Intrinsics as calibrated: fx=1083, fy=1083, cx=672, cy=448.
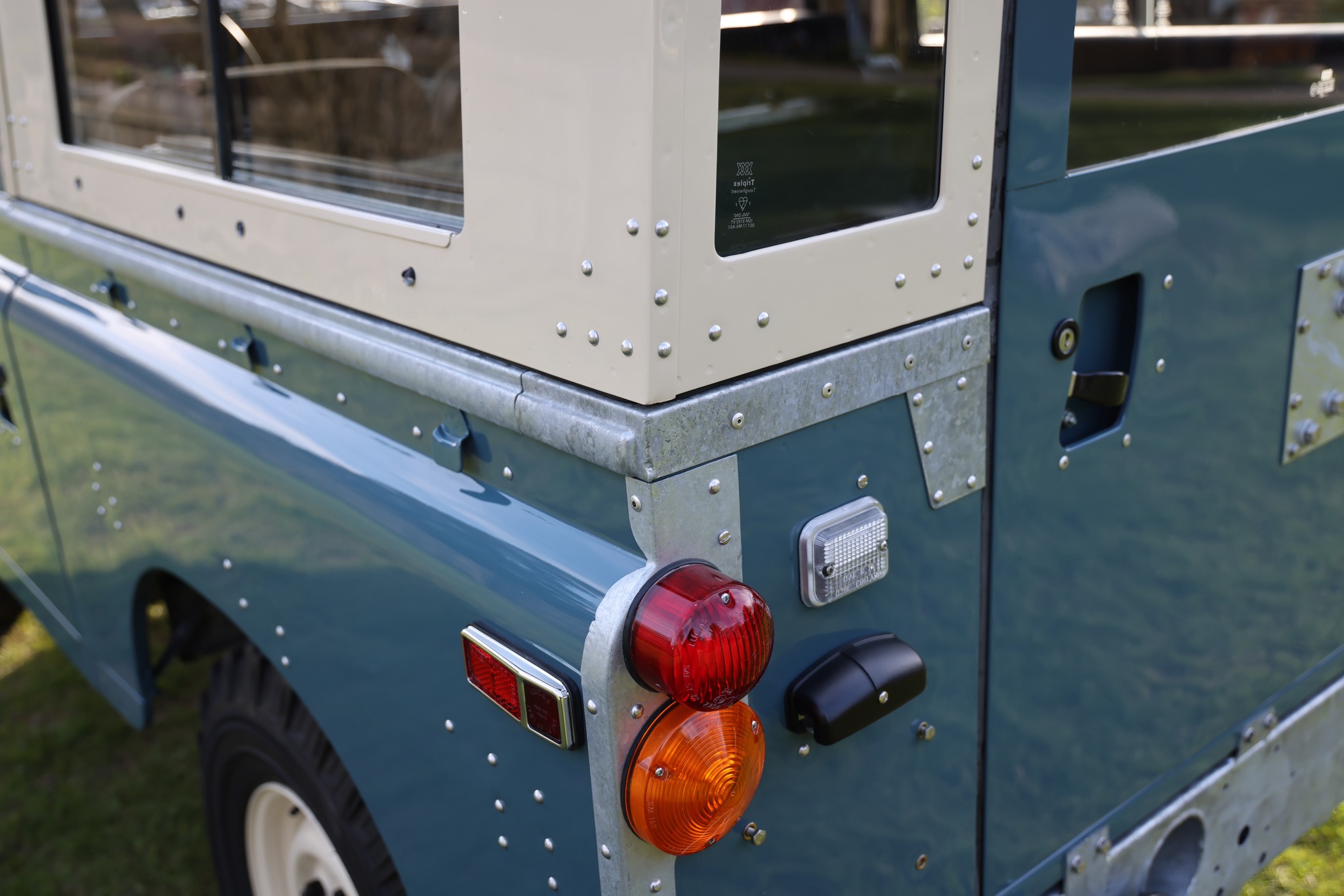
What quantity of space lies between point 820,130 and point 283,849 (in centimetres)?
166

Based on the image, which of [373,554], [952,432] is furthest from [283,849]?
[952,432]

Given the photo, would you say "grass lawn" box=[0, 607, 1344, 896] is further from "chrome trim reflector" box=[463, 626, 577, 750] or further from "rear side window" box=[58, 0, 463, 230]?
"chrome trim reflector" box=[463, 626, 577, 750]

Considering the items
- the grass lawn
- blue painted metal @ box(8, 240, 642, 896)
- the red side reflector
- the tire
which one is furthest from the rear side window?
the grass lawn

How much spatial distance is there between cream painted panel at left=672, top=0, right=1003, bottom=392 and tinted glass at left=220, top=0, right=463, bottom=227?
388mm

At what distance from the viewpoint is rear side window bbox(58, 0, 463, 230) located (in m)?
1.61

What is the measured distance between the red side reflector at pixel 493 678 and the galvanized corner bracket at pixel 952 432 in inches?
20.6

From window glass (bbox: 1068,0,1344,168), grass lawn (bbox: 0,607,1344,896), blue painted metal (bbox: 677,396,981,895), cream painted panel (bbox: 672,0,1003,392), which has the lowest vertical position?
grass lawn (bbox: 0,607,1344,896)

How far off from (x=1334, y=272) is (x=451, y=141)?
135 centimetres

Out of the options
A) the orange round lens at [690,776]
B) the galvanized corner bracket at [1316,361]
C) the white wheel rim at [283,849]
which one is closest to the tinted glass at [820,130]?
the orange round lens at [690,776]

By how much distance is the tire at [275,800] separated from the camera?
1.66m

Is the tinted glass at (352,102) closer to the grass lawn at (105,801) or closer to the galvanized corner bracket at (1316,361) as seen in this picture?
the galvanized corner bracket at (1316,361)

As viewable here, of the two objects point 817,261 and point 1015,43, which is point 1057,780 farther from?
point 1015,43

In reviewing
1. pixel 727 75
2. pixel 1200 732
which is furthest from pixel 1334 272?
pixel 727 75

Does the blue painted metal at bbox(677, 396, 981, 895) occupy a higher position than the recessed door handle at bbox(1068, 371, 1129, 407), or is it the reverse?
the recessed door handle at bbox(1068, 371, 1129, 407)
